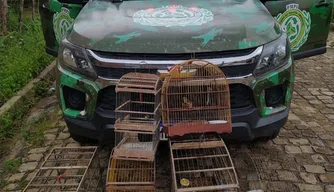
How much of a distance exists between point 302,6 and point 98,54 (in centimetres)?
239

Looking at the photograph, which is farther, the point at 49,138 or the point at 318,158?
the point at 49,138

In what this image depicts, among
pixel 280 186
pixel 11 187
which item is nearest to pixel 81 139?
pixel 11 187

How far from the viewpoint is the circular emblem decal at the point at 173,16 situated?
128 inches

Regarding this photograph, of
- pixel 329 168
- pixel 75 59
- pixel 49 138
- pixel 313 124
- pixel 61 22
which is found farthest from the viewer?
pixel 61 22

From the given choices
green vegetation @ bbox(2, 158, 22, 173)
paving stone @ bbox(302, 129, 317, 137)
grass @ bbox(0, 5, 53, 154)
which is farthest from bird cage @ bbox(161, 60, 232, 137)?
grass @ bbox(0, 5, 53, 154)

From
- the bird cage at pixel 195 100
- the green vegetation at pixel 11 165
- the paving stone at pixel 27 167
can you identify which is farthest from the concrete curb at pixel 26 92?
the bird cage at pixel 195 100

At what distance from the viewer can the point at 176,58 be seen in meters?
2.94

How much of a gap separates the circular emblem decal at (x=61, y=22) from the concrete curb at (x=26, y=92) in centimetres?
103

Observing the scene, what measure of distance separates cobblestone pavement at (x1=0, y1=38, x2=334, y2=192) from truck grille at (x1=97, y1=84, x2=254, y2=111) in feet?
2.41

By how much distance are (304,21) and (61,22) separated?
2869 mm

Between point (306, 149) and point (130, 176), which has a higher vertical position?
point (130, 176)

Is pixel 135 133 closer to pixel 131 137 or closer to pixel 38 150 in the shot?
pixel 131 137

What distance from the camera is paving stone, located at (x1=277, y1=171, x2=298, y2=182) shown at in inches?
128

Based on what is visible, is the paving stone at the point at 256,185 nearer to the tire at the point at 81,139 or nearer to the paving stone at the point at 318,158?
the paving stone at the point at 318,158
